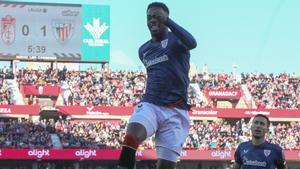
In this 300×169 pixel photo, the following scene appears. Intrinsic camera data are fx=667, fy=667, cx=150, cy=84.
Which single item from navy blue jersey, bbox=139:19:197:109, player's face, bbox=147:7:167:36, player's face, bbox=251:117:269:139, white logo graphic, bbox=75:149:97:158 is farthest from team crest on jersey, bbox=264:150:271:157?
white logo graphic, bbox=75:149:97:158

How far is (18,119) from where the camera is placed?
4862 cm

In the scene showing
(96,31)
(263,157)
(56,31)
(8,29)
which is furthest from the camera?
(56,31)

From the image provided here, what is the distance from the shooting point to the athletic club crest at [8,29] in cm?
5578

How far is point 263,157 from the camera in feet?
31.6

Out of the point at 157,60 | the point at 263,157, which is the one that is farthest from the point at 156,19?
the point at 263,157

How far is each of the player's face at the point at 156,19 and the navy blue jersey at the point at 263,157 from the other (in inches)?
109

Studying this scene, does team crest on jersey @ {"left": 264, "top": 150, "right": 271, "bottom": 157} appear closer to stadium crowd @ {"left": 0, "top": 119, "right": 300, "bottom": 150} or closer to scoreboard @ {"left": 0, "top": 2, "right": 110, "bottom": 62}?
stadium crowd @ {"left": 0, "top": 119, "right": 300, "bottom": 150}

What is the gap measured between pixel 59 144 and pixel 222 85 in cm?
1845

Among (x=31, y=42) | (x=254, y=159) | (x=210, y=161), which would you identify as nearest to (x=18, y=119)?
(x=31, y=42)

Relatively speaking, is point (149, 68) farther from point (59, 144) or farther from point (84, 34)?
point (84, 34)

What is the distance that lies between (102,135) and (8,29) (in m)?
16.2

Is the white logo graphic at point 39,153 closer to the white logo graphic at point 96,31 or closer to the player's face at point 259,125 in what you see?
the white logo graphic at point 96,31

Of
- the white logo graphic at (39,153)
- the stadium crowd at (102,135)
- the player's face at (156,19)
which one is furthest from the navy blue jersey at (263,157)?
the stadium crowd at (102,135)

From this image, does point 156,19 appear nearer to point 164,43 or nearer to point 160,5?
point 160,5
